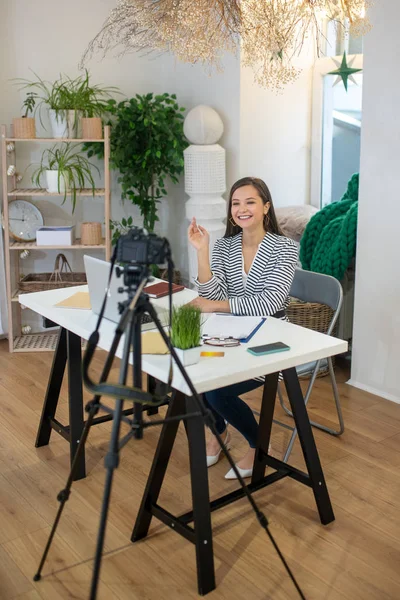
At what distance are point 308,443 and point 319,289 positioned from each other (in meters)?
0.94

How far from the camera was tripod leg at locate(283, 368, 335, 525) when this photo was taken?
2318 millimetres

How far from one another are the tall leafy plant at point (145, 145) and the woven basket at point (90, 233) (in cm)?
28

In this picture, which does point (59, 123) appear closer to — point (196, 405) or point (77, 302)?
point (77, 302)

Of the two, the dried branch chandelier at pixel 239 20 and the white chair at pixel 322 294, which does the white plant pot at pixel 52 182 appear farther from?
the white chair at pixel 322 294

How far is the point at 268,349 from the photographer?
2.17 m

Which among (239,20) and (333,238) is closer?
(239,20)

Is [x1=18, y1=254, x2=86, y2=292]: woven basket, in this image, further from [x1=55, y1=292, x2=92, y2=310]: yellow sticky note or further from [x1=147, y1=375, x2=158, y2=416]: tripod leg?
[x1=55, y1=292, x2=92, y2=310]: yellow sticky note

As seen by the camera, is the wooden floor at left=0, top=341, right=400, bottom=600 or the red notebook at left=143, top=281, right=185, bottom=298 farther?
the red notebook at left=143, top=281, right=185, bottom=298

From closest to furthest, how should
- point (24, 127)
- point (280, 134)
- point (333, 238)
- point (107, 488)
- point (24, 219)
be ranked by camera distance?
point (107, 488)
point (333, 238)
point (24, 127)
point (280, 134)
point (24, 219)

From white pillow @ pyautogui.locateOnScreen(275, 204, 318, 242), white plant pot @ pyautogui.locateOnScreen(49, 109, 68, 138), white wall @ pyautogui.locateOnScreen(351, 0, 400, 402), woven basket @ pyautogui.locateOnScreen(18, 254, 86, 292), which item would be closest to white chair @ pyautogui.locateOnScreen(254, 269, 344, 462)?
white wall @ pyautogui.locateOnScreen(351, 0, 400, 402)

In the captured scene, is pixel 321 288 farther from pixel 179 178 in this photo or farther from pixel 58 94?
pixel 58 94

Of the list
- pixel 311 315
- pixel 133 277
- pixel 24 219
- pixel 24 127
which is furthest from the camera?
pixel 24 219

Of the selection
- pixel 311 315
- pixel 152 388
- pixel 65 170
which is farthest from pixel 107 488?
pixel 65 170

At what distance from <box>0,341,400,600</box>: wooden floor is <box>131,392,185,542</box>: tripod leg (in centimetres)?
6
